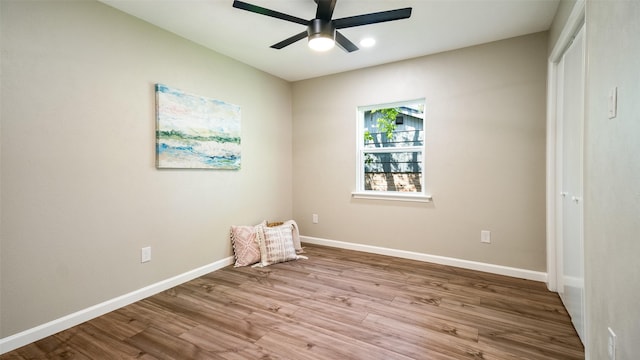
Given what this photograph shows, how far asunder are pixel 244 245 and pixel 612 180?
3.06 meters

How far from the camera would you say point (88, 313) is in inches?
83.4

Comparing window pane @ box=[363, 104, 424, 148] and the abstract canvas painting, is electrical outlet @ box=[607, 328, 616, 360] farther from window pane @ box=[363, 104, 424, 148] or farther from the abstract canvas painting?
the abstract canvas painting

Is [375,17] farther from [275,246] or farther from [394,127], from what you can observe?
[275,246]

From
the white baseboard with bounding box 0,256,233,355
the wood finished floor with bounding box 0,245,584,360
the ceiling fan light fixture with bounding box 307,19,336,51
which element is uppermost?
the ceiling fan light fixture with bounding box 307,19,336,51

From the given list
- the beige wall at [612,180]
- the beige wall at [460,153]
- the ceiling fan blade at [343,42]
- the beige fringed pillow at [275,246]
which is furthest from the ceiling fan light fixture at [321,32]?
the beige fringed pillow at [275,246]

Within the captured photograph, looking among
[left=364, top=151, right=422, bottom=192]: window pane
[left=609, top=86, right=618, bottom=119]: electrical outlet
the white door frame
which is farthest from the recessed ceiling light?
[left=609, top=86, right=618, bottom=119]: electrical outlet

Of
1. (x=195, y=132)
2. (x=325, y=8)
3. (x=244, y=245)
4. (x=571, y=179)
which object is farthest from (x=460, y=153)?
(x=195, y=132)

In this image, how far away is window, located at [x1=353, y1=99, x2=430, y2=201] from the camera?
3484 mm

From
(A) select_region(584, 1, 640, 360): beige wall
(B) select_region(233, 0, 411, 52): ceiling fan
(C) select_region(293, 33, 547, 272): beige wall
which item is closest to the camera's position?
(A) select_region(584, 1, 640, 360): beige wall

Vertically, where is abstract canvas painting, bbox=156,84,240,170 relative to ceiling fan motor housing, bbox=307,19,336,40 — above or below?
below

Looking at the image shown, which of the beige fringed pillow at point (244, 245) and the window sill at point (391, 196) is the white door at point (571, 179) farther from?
the beige fringed pillow at point (244, 245)

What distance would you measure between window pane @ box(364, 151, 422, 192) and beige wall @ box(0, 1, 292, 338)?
198cm

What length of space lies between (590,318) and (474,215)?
169cm

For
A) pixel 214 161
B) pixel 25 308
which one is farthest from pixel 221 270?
pixel 25 308
